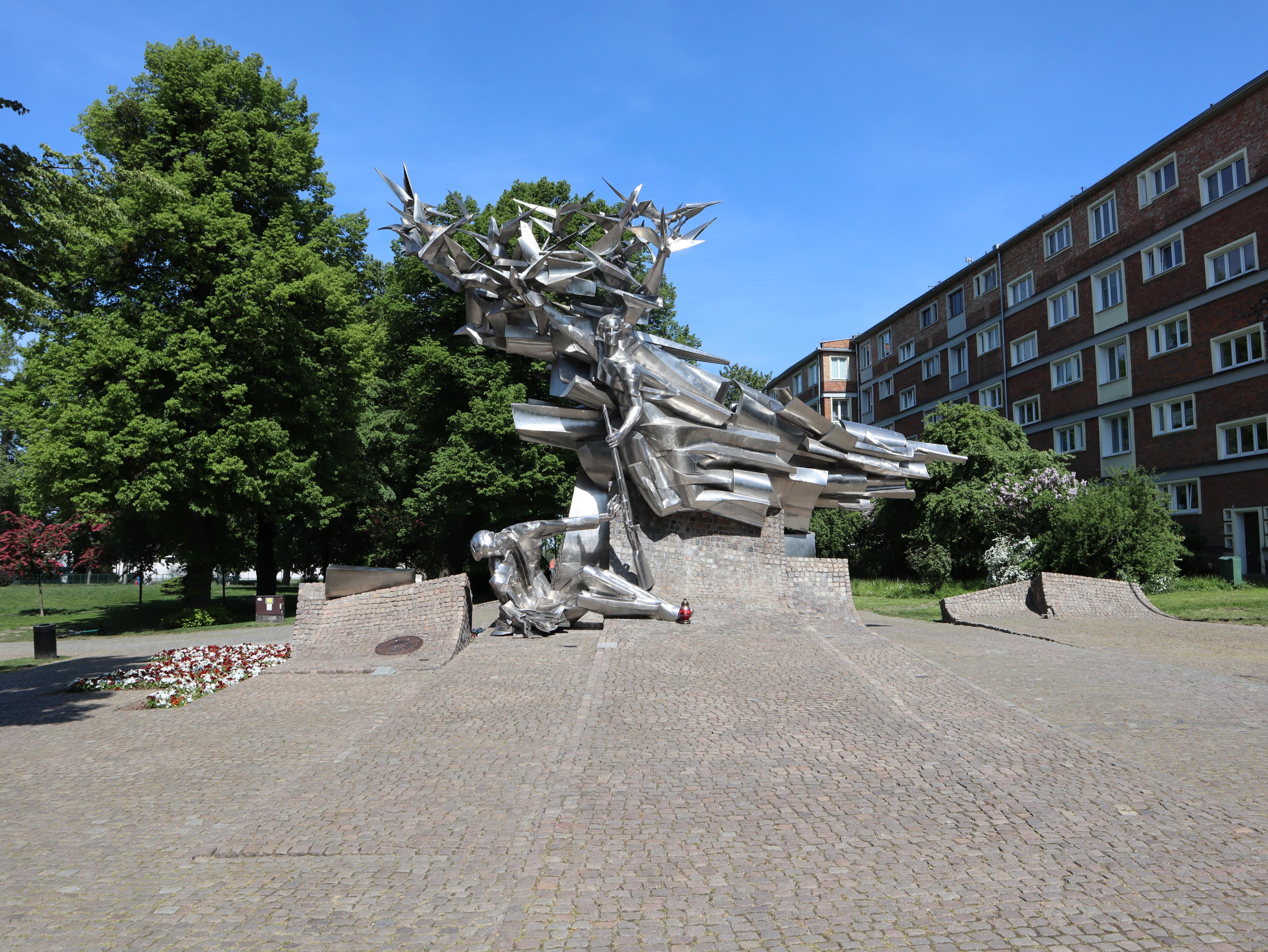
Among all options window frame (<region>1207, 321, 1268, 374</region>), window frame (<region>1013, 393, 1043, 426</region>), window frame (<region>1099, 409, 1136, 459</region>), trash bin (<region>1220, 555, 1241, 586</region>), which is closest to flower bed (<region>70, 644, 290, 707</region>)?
trash bin (<region>1220, 555, 1241, 586</region>)

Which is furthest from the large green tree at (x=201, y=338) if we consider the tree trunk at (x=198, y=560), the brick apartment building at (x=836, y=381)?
the brick apartment building at (x=836, y=381)

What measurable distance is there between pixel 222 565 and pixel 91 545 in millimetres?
13507

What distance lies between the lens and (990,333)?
136ft

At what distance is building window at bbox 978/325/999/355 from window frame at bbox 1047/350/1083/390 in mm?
4318

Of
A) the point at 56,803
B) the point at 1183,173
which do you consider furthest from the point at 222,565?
the point at 1183,173

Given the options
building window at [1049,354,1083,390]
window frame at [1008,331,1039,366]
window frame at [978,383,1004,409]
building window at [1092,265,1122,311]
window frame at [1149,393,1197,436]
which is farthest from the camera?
window frame at [978,383,1004,409]

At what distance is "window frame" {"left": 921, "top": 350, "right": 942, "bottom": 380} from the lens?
46375 mm

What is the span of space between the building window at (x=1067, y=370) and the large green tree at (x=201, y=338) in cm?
2703

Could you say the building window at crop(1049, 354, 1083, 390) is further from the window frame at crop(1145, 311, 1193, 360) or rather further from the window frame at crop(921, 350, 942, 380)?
the window frame at crop(921, 350, 942, 380)

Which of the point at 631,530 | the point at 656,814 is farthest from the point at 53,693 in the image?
the point at 656,814

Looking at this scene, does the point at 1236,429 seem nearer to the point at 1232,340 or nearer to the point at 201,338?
the point at 1232,340

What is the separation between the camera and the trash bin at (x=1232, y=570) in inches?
1012

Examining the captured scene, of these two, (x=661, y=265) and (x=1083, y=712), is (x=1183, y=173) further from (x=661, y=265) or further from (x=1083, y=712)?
(x=1083, y=712)

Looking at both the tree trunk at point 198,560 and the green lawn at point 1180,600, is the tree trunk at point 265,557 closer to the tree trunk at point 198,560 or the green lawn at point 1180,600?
the tree trunk at point 198,560
